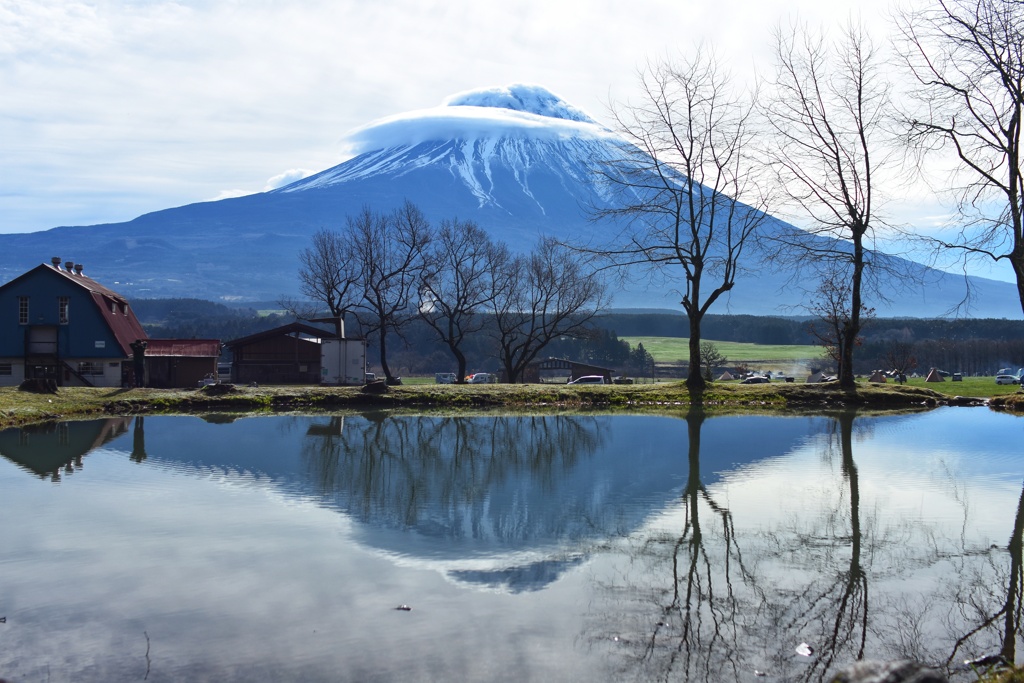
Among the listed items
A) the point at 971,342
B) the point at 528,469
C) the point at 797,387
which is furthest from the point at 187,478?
the point at 971,342

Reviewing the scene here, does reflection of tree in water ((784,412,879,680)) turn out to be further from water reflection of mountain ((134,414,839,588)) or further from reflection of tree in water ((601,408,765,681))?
water reflection of mountain ((134,414,839,588))

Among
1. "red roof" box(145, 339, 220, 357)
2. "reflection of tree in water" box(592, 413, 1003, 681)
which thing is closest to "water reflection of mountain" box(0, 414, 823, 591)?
"reflection of tree in water" box(592, 413, 1003, 681)

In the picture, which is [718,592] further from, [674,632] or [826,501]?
[826,501]

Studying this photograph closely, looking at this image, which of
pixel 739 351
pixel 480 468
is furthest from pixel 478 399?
pixel 739 351

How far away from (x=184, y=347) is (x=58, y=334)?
7988 mm

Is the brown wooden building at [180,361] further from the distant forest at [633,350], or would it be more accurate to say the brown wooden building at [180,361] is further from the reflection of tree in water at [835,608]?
the reflection of tree in water at [835,608]

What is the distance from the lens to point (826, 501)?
1185cm

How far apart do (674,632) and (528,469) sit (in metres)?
7.98

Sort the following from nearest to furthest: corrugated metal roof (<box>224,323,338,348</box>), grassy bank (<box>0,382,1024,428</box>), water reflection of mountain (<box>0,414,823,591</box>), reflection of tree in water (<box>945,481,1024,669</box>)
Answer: reflection of tree in water (<box>945,481,1024,669</box>), water reflection of mountain (<box>0,414,823,591</box>), grassy bank (<box>0,382,1024,428</box>), corrugated metal roof (<box>224,323,338,348</box>)

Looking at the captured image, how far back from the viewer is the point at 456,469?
14.9 meters

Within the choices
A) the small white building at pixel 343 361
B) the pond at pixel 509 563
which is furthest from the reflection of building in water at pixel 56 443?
the small white building at pixel 343 361

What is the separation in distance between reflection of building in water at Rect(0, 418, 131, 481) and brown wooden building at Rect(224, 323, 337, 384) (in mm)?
26390

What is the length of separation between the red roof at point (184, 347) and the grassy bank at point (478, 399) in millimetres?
23181

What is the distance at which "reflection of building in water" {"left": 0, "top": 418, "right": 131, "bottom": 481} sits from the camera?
1574 cm
